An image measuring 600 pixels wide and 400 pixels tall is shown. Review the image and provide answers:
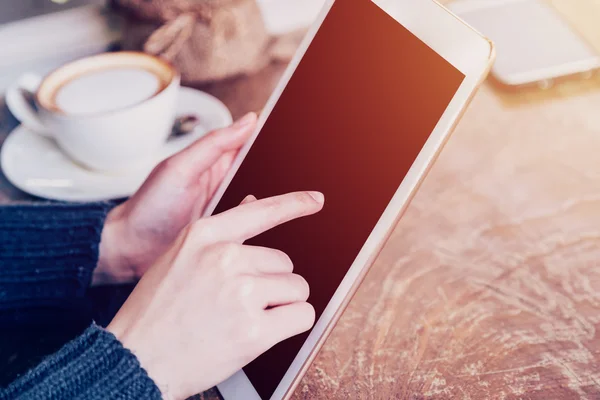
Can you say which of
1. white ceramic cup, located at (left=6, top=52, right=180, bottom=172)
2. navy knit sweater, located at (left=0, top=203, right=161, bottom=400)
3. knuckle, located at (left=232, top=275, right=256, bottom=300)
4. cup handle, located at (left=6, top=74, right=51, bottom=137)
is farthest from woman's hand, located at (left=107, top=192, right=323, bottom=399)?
cup handle, located at (left=6, top=74, right=51, bottom=137)

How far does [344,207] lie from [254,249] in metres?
0.08

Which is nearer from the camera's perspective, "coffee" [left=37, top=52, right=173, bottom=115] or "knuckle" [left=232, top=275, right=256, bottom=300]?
"knuckle" [left=232, top=275, right=256, bottom=300]

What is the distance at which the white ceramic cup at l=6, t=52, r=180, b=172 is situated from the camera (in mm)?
616

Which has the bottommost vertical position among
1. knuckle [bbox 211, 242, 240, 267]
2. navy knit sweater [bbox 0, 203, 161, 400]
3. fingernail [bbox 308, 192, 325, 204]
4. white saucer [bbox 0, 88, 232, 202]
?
navy knit sweater [bbox 0, 203, 161, 400]

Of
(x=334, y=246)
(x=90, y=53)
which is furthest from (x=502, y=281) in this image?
(x=90, y=53)

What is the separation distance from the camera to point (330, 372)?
1.51 ft

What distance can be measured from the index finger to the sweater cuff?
190 mm

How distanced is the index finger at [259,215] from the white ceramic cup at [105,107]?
24 cm

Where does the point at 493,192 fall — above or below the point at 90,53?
above

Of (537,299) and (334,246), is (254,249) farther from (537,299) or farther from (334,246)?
(537,299)

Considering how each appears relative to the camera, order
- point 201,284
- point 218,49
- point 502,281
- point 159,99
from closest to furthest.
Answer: point 201,284 → point 502,281 → point 159,99 → point 218,49

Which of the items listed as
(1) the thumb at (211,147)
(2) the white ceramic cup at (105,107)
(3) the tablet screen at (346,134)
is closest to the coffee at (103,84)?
(2) the white ceramic cup at (105,107)

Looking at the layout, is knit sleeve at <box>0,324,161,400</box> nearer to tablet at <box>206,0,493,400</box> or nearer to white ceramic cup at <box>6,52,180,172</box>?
tablet at <box>206,0,493,400</box>

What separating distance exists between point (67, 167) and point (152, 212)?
0.52 ft
